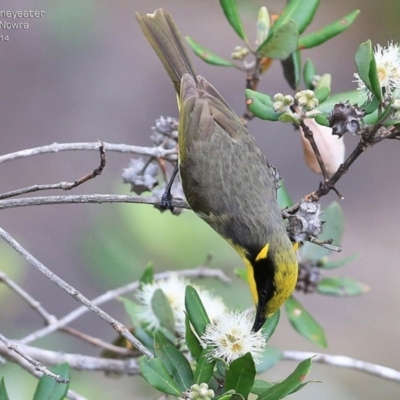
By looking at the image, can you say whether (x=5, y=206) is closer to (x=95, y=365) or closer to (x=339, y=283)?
(x=95, y=365)

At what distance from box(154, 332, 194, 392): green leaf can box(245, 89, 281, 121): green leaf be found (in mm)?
681

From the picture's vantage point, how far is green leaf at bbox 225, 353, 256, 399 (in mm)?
1690

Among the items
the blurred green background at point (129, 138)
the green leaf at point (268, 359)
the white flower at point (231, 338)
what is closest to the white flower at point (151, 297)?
the green leaf at point (268, 359)

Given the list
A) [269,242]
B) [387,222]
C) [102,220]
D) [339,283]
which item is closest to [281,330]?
[387,222]

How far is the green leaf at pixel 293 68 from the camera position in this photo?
8.39ft

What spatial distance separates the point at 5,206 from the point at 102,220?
2.14 m

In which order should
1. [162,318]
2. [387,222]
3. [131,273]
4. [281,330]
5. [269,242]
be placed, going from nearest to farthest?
1. [162,318]
2. [269,242]
3. [131,273]
4. [281,330]
5. [387,222]

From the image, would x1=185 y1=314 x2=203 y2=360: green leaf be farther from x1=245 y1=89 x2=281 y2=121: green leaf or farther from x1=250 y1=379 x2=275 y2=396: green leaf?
x1=245 y1=89 x2=281 y2=121: green leaf

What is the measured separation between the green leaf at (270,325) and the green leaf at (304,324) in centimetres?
54

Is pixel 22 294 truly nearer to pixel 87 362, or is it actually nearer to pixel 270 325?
pixel 87 362

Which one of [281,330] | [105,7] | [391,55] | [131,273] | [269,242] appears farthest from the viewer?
[105,7]

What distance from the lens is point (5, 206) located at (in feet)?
6.12

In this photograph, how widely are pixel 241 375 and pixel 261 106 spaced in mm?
781

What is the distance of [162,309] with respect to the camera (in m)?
2.26
